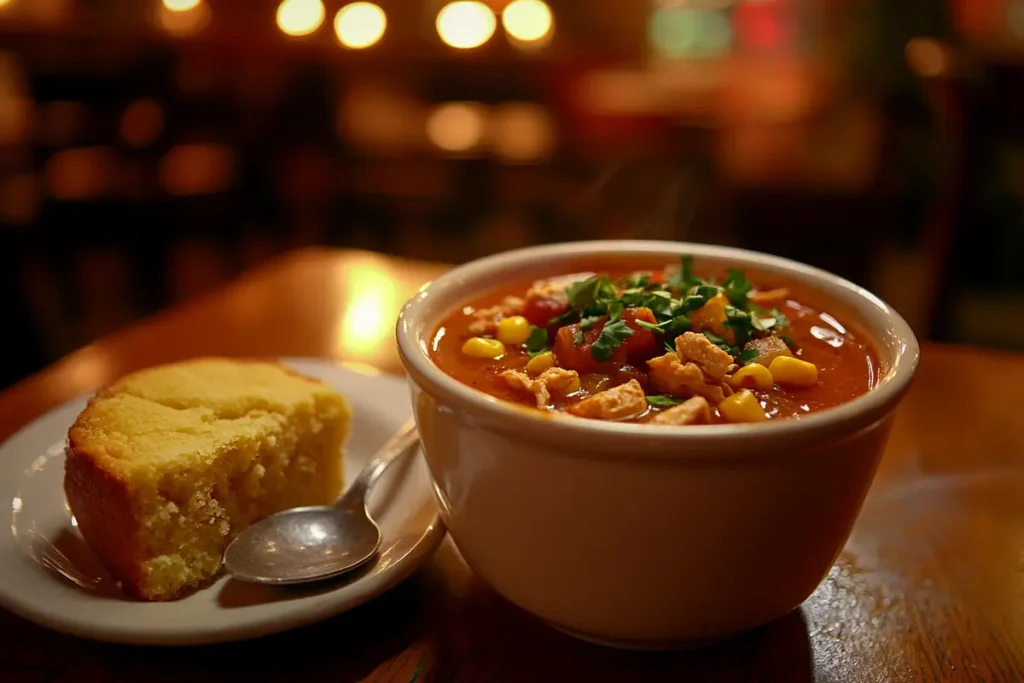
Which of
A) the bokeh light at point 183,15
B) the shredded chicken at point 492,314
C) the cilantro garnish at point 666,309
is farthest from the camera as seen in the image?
the bokeh light at point 183,15

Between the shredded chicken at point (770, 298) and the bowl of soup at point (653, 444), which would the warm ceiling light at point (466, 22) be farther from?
the bowl of soup at point (653, 444)

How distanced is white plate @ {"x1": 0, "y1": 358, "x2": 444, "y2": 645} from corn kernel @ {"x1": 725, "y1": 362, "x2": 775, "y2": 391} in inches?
16.3

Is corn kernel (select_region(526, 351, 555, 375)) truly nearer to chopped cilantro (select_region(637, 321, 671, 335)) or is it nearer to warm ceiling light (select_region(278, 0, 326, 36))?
chopped cilantro (select_region(637, 321, 671, 335))

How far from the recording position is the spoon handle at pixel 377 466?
51.1 inches

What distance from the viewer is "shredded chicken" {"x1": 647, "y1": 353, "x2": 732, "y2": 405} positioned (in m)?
1.07

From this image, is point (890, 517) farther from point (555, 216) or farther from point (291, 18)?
point (291, 18)

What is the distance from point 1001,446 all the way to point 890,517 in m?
0.35

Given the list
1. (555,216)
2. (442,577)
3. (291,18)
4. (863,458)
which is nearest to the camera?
(863,458)

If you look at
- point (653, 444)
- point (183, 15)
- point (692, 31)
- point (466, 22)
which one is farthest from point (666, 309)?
point (692, 31)

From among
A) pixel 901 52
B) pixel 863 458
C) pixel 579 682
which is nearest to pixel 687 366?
pixel 863 458

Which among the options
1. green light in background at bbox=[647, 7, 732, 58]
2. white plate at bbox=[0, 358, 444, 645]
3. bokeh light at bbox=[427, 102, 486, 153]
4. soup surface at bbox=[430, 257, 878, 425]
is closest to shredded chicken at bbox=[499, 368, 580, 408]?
soup surface at bbox=[430, 257, 878, 425]

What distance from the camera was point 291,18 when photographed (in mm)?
6340

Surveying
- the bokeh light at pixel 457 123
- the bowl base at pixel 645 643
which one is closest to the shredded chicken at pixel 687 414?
the bowl base at pixel 645 643

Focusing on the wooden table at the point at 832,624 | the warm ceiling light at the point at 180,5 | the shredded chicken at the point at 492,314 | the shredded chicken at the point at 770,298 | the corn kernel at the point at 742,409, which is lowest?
the wooden table at the point at 832,624
